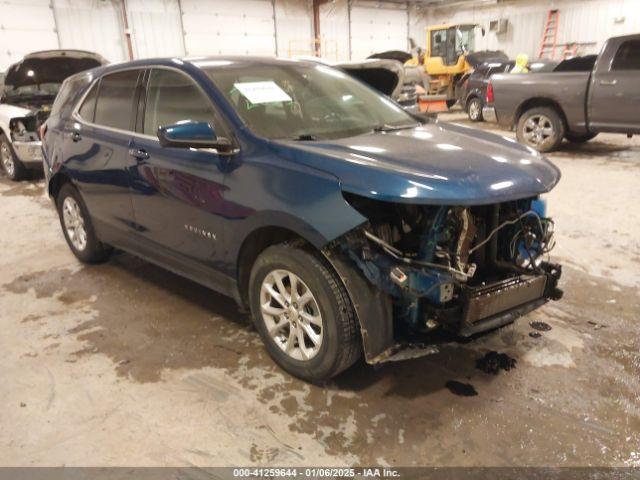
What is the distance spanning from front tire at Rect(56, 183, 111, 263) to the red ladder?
2069 cm

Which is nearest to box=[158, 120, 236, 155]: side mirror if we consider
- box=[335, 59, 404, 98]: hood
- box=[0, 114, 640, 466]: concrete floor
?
box=[0, 114, 640, 466]: concrete floor

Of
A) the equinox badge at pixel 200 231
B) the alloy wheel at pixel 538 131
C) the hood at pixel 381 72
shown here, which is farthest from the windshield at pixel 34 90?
the alloy wheel at pixel 538 131

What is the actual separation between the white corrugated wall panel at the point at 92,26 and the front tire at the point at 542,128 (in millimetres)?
11251

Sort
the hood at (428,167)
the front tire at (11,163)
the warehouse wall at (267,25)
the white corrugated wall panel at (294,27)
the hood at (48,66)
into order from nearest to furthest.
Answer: the hood at (428,167)
the hood at (48,66)
the front tire at (11,163)
the warehouse wall at (267,25)
the white corrugated wall panel at (294,27)

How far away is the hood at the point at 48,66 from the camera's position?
765 centimetres

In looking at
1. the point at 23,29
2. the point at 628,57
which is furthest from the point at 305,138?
the point at 23,29

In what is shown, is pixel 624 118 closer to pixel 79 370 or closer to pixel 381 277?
pixel 381 277

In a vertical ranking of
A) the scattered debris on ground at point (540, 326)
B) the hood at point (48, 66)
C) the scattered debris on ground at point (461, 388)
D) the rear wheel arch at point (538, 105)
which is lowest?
the scattered debris on ground at point (461, 388)

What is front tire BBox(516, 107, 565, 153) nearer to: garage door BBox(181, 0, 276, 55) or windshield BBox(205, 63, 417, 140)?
windshield BBox(205, 63, 417, 140)

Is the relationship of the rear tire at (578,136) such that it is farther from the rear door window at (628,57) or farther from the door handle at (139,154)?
the door handle at (139,154)

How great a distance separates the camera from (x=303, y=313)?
2.47 meters

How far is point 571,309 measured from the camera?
3.32 meters

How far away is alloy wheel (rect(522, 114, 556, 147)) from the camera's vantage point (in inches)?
325

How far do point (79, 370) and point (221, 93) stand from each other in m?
1.72
